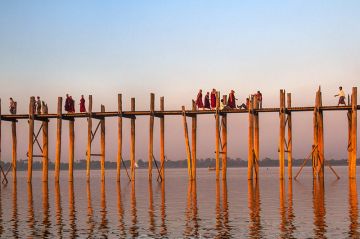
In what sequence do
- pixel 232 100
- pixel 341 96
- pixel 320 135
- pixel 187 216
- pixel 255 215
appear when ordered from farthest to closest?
pixel 232 100 → pixel 320 135 → pixel 341 96 → pixel 187 216 → pixel 255 215

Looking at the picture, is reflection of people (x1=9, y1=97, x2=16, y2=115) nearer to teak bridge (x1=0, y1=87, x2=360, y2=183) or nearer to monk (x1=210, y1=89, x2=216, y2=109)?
teak bridge (x1=0, y1=87, x2=360, y2=183)

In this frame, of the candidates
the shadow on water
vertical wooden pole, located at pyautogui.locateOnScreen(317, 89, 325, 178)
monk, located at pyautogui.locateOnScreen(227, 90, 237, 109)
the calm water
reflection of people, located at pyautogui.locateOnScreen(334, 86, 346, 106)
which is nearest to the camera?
the shadow on water

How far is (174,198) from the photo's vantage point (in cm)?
3112

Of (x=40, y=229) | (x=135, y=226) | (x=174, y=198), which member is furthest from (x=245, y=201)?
(x=40, y=229)

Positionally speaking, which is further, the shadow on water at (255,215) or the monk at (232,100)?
the monk at (232,100)

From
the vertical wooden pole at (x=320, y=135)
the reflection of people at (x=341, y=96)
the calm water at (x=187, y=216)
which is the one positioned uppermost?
the reflection of people at (x=341, y=96)

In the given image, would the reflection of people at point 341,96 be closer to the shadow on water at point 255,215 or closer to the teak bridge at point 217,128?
the teak bridge at point 217,128

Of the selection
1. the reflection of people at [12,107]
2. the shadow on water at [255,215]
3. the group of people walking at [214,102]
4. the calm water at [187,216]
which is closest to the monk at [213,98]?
the group of people walking at [214,102]

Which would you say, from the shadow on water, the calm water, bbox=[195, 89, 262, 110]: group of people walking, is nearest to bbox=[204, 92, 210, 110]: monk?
bbox=[195, 89, 262, 110]: group of people walking

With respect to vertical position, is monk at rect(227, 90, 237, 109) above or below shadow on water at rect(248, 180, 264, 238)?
above

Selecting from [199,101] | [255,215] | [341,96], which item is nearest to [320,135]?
[341,96]

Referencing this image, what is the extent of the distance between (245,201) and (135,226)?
9.34m

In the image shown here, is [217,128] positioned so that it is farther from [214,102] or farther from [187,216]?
[187,216]

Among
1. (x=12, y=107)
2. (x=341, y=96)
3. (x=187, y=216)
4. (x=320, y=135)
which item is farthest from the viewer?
(x=12, y=107)
